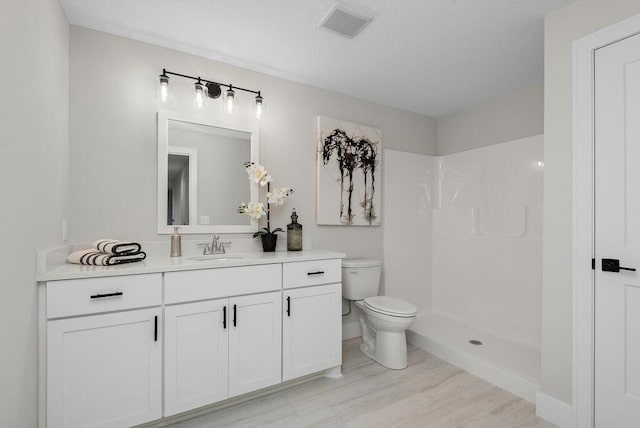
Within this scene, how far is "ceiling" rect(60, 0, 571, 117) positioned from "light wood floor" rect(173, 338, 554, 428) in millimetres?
2390

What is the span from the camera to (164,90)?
201cm

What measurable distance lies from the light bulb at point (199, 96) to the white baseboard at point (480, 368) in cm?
269

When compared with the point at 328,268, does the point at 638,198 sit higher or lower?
higher

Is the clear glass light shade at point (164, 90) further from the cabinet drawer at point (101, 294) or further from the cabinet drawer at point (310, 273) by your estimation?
the cabinet drawer at point (310, 273)

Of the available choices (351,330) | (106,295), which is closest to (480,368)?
(351,330)

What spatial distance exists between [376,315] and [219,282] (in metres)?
1.29

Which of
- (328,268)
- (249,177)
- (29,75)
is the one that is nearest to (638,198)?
(328,268)

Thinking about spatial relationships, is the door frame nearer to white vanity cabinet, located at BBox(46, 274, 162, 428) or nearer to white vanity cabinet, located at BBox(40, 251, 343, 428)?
white vanity cabinet, located at BBox(40, 251, 343, 428)

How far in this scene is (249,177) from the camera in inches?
92.7

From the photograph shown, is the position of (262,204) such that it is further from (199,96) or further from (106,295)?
(106,295)

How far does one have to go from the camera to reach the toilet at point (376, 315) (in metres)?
2.30

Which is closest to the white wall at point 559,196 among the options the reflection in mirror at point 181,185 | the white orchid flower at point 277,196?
the white orchid flower at point 277,196

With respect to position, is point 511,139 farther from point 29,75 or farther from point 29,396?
point 29,396

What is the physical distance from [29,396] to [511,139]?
3731 mm
